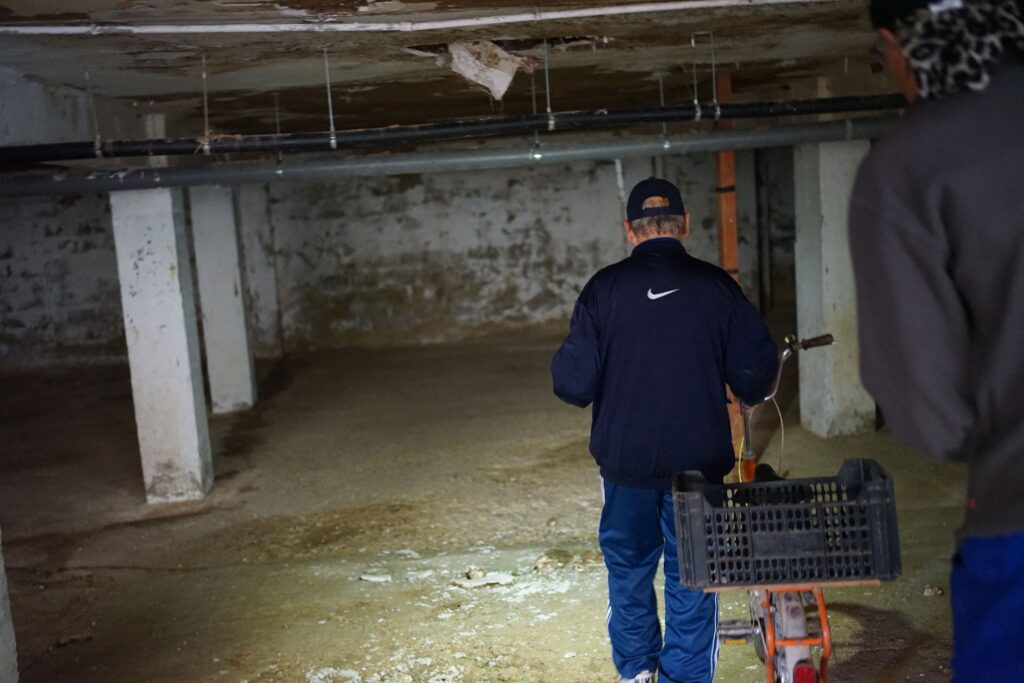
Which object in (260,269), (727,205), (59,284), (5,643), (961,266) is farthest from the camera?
(59,284)

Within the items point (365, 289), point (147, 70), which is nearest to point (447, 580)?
point (147, 70)

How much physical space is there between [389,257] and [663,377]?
7.92 m

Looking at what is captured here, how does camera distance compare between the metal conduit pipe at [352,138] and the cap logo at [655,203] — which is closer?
the cap logo at [655,203]

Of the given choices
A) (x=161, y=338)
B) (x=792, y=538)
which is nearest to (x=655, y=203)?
(x=792, y=538)

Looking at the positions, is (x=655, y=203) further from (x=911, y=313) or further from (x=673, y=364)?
(x=911, y=313)

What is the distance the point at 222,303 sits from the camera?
7.71 meters

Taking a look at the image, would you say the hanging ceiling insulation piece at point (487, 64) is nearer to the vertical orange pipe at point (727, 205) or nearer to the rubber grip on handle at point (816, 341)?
the vertical orange pipe at point (727, 205)

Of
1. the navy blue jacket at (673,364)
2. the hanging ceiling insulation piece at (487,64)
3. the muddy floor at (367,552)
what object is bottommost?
the muddy floor at (367,552)

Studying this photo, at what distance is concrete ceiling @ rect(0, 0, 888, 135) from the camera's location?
3393mm

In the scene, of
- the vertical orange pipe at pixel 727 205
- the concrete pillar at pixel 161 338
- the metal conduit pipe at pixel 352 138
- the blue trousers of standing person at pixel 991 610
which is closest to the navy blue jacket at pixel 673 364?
the blue trousers of standing person at pixel 991 610

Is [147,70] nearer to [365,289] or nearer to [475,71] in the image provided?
[475,71]

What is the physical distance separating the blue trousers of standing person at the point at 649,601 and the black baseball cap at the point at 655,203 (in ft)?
2.37

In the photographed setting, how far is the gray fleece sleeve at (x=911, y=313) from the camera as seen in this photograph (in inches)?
53.4

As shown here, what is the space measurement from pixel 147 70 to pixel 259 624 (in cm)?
242
